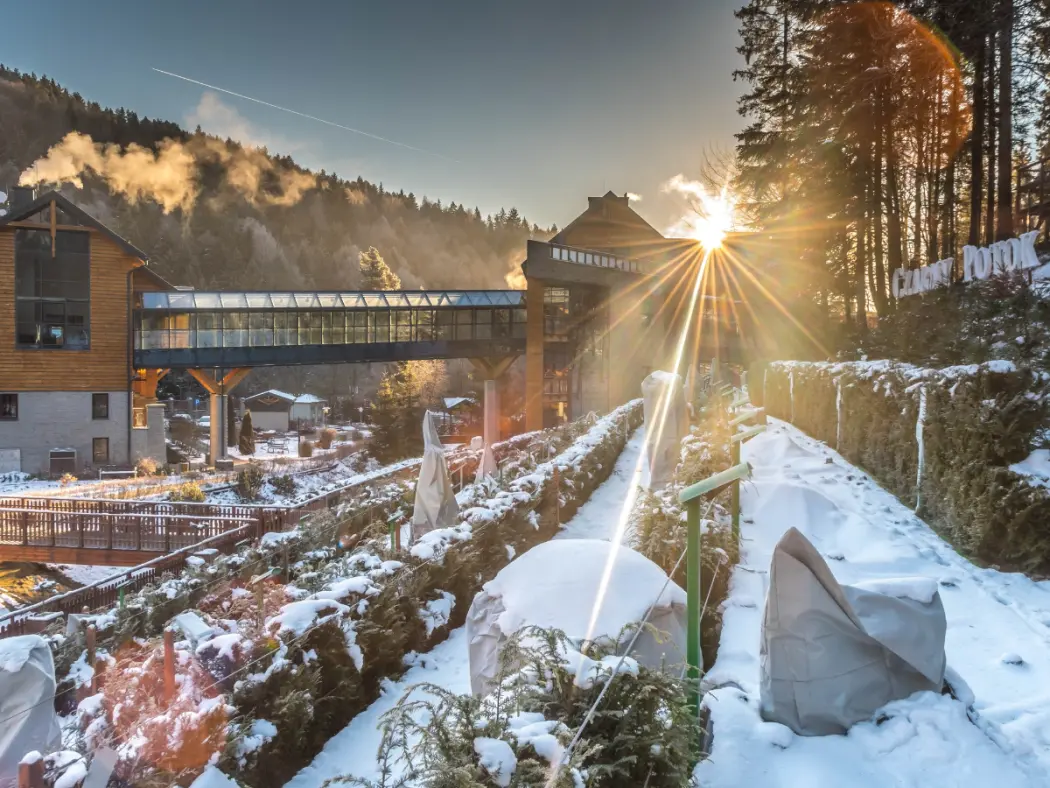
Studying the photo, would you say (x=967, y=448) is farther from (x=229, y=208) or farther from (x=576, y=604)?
(x=229, y=208)

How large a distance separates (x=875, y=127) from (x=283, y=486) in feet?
72.0

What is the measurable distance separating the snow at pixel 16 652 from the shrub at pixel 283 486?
18848mm

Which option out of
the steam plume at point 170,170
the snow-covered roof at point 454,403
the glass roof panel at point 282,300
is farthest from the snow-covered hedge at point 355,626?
the steam plume at point 170,170

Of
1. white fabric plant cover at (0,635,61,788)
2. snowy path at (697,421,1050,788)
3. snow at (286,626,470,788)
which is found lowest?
snow at (286,626,470,788)

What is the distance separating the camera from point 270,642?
183 inches

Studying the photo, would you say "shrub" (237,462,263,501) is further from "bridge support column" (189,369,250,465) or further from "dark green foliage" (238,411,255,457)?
"dark green foliage" (238,411,255,457)

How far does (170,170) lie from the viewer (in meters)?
96.6

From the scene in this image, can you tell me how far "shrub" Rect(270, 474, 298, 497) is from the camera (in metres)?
23.1

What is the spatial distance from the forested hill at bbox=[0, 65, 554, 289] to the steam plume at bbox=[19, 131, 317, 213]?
0.59 ft

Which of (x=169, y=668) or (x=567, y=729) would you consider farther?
(x=169, y=668)

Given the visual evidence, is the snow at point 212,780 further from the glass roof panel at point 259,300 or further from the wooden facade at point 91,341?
the glass roof panel at point 259,300

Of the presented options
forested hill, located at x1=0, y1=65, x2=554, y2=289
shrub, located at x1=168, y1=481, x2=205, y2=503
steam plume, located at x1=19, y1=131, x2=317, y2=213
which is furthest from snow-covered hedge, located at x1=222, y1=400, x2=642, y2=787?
steam plume, located at x1=19, y1=131, x2=317, y2=213

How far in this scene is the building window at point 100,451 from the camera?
Answer: 26609 mm

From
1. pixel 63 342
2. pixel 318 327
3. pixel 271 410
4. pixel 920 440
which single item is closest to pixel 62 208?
pixel 63 342
